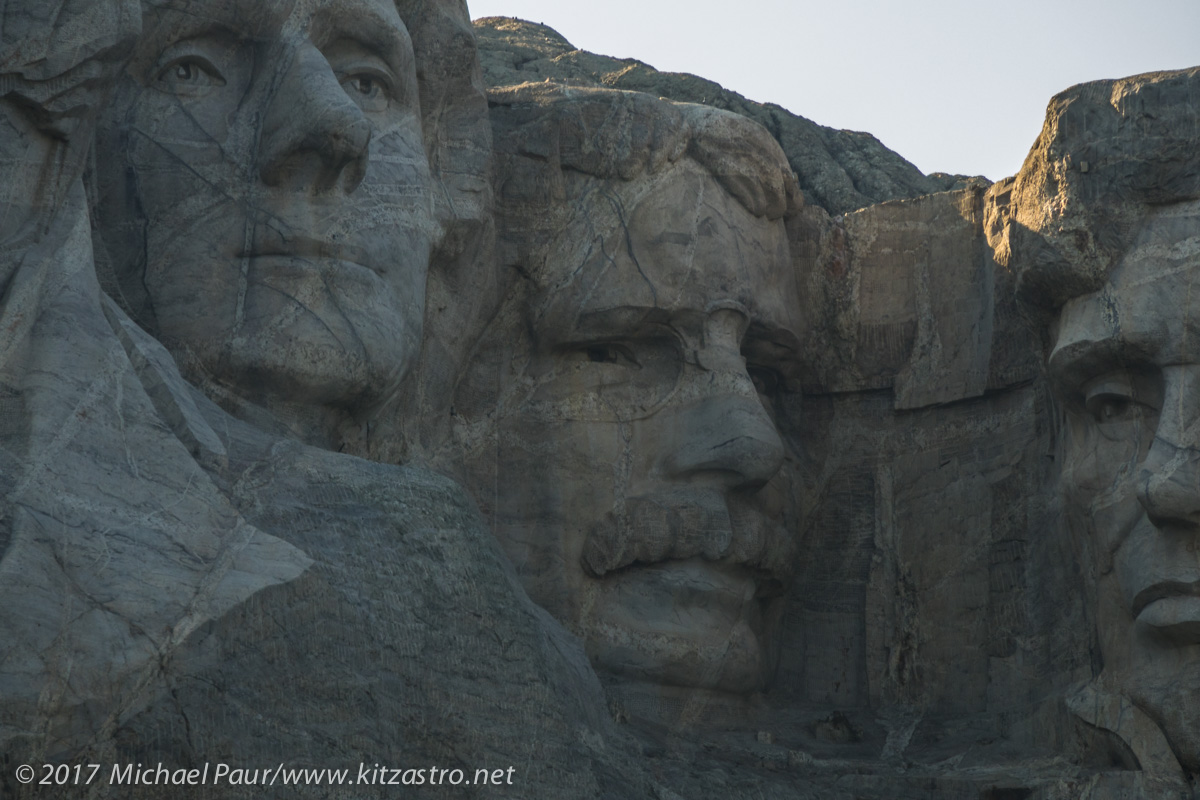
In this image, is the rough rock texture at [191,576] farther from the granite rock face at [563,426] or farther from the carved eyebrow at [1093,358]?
the carved eyebrow at [1093,358]

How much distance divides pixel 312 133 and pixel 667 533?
64.7 inches

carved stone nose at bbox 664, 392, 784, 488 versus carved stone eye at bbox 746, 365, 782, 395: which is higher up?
carved stone eye at bbox 746, 365, 782, 395

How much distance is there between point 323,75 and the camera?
21.0ft

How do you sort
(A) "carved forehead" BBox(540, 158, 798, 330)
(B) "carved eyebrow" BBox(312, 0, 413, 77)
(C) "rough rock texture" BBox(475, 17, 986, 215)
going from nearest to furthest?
(B) "carved eyebrow" BBox(312, 0, 413, 77)
(A) "carved forehead" BBox(540, 158, 798, 330)
(C) "rough rock texture" BBox(475, 17, 986, 215)

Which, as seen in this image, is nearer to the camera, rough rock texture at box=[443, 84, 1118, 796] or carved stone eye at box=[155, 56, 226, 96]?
carved stone eye at box=[155, 56, 226, 96]

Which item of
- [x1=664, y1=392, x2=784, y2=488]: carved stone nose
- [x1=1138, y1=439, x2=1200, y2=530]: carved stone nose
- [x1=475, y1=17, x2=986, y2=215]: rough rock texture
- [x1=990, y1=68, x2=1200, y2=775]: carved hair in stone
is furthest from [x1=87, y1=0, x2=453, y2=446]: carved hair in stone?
[x1=1138, y1=439, x2=1200, y2=530]: carved stone nose

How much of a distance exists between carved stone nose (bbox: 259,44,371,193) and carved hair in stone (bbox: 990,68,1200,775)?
1977mm

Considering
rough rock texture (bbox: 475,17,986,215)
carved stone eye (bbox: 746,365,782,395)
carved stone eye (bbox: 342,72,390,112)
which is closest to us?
carved stone eye (bbox: 342,72,390,112)

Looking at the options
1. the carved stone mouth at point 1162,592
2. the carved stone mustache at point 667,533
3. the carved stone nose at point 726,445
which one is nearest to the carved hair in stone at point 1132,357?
the carved stone mouth at point 1162,592

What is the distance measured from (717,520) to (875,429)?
94 cm

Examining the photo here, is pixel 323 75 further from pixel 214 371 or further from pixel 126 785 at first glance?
pixel 126 785

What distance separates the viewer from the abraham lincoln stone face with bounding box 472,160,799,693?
6977 mm

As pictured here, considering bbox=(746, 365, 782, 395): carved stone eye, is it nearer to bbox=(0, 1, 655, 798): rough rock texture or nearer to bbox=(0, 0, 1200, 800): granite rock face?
bbox=(0, 0, 1200, 800): granite rock face

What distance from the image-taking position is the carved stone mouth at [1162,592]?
6.17 meters
